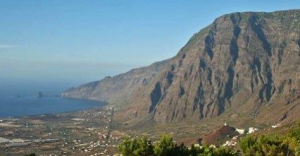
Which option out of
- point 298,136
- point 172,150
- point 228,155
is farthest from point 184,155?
point 298,136

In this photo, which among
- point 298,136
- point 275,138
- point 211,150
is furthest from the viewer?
point 298,136

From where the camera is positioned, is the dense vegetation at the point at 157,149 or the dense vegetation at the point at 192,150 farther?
the dense vegetation at the point at 157,149

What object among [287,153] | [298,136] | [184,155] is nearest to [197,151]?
[184,155]

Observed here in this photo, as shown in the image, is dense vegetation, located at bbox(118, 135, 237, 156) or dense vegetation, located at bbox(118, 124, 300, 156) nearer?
dense vegetation, located at bbox(118, 124, 300, 156)

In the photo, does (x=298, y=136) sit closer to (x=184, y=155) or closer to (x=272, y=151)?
(x=272, y=151)

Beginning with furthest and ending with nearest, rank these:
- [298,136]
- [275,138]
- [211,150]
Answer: [298,136] < [275,138] < [211,150]

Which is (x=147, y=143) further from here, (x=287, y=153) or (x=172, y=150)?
(x=287, y=153)

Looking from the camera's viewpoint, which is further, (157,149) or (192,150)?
(192,150)

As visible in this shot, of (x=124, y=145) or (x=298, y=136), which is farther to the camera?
(x=298, y=136)

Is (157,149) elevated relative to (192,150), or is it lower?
elevated
